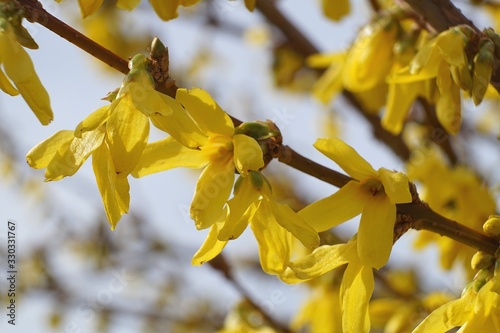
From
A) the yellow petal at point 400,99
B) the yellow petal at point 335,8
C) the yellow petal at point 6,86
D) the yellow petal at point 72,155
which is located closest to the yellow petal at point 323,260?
the yellow petal at point 72,155

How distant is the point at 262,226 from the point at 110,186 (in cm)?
27

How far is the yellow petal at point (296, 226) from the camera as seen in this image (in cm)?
110

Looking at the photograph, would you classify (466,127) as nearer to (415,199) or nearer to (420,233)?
(420,233)

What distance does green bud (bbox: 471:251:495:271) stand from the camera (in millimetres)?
1238

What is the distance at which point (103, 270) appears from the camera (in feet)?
11.7

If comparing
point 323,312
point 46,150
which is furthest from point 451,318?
point 323,312

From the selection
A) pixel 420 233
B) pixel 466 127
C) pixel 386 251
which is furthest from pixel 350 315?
pixel 466 127

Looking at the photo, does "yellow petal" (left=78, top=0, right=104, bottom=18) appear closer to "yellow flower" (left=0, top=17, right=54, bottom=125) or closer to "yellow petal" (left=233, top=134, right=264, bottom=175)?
"yellow flower" (left=0, top=17, right=54, bottom=125)

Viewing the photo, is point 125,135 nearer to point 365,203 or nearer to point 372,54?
point 365,203

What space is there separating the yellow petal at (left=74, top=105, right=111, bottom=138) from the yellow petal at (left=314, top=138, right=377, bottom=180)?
34 centimetres

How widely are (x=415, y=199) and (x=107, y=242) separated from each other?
2.62 m

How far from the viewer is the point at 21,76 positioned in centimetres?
106

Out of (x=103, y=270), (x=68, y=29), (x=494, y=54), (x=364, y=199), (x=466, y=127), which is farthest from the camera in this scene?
(x=103, y=270)

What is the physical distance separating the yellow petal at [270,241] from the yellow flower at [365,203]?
56mm
